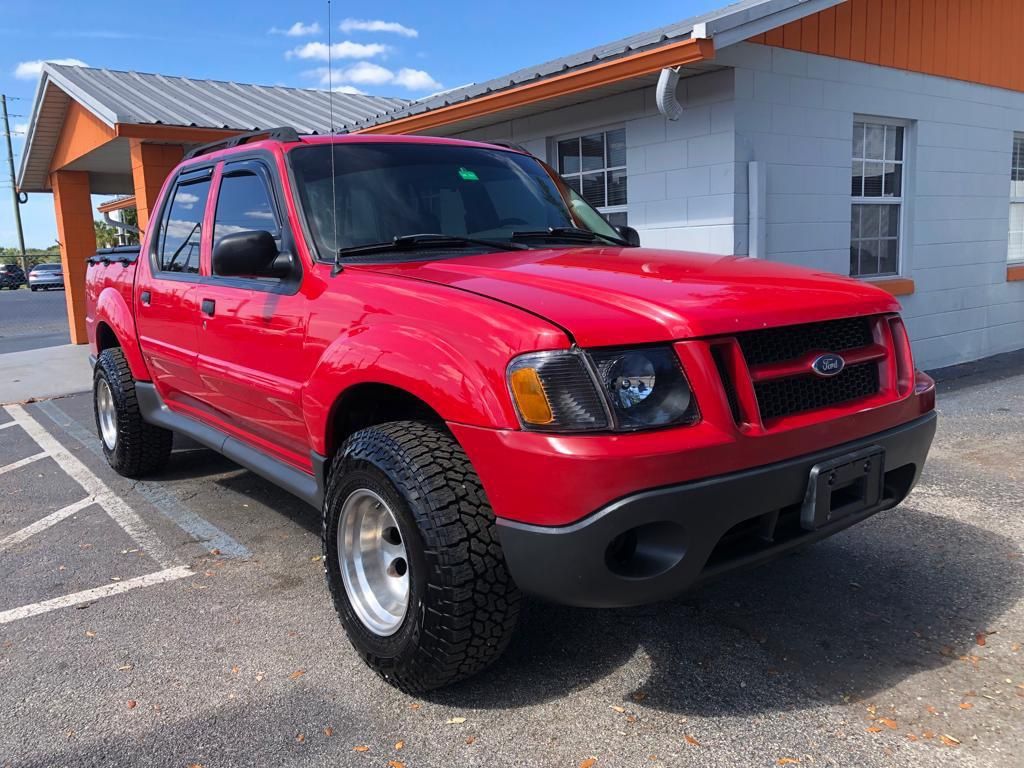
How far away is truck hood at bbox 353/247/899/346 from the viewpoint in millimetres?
2506

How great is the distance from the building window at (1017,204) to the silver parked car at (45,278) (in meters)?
42.5

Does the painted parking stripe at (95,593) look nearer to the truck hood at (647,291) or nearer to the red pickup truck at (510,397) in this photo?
the red pickup truck at (510,397)

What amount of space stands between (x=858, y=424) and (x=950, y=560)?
1.65 m

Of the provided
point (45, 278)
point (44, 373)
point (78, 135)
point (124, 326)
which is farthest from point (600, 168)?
point (45, 278)

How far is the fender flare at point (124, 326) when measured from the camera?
5301 mm

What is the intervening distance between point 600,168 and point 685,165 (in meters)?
1.17

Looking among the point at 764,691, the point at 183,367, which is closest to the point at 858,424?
the point at 764,691

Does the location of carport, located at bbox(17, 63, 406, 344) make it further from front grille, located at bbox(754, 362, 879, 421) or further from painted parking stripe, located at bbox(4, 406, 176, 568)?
front grille, located at bbox(754, 362, 879, 421)

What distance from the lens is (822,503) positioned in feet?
8.66

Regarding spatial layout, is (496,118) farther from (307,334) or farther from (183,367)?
(307,334)

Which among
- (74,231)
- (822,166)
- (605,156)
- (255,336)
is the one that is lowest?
(255,336)

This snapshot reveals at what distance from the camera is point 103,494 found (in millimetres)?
5551

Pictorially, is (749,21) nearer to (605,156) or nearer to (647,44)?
(647,44)

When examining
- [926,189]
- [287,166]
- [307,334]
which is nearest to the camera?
[307,334]
